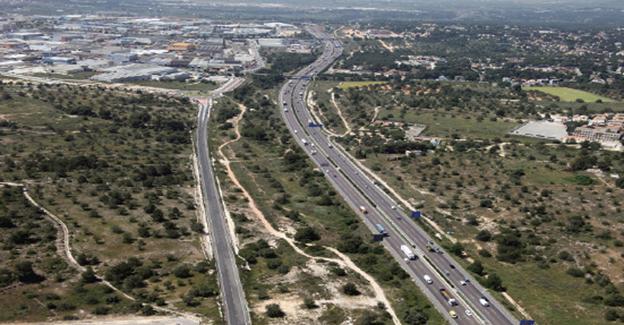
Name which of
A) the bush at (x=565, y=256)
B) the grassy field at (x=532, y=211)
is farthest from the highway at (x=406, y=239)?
the bush at (x=565, y=256)

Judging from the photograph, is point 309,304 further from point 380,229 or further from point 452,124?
point 452,124

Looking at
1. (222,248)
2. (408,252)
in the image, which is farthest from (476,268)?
(222,248)

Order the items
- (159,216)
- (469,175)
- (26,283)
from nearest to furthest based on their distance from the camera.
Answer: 1. (26,283)
2. (159,216)
3. (469,175)

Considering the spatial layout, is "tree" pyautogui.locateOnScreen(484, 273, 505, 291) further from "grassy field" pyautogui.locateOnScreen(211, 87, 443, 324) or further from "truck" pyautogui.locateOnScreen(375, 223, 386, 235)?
"truck" pyautogui.locateOnScreen(375, 223, 386, 235)

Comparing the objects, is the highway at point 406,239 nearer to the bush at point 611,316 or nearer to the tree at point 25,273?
the bush at point 611,316

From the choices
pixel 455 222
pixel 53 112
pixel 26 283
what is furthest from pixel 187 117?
pixel 26 283

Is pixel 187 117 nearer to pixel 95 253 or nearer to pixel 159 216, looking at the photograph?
pixel 159 216

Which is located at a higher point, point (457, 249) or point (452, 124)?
point (452, 124)
